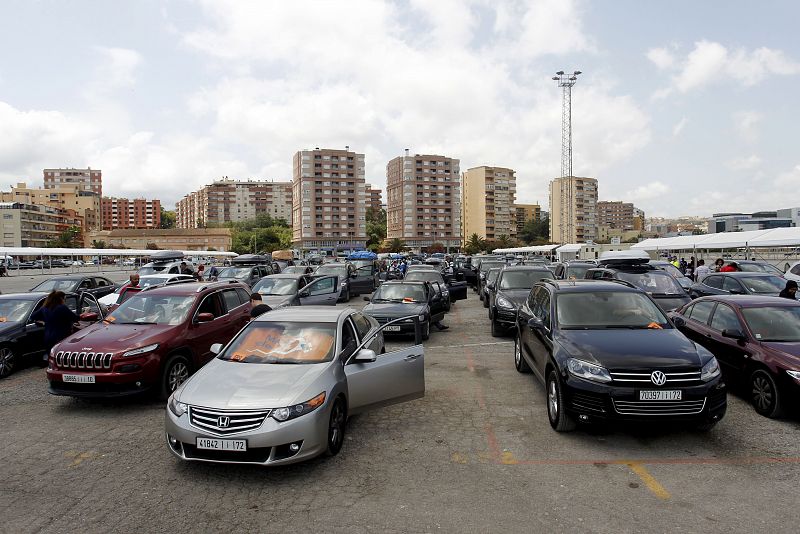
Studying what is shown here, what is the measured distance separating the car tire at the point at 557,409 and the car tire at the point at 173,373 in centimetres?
503

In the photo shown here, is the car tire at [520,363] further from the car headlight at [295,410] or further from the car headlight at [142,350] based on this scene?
the car headlight at [142,350]

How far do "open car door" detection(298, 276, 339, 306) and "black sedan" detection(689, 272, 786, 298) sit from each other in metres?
10.1

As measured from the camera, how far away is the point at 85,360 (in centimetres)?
675

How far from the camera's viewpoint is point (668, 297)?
39.8 feet

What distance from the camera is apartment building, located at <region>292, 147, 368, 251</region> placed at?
123 meters

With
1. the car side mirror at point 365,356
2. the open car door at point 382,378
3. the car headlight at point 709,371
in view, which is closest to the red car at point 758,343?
the car headlight at point 709,371

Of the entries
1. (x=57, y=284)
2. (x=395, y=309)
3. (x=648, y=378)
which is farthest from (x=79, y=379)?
(x=57, y=284)

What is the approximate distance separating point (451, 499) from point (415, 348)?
2.36m

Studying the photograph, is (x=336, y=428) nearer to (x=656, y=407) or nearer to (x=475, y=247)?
(x=656, y=407)

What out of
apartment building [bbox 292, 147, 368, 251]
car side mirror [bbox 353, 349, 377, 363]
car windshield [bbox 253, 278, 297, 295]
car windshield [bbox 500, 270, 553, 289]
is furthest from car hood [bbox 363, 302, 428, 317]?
apartment building [bbox 292, 147, 368, 251]

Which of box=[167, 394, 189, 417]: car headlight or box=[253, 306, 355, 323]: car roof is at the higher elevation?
box=[253, 306, 355, 323]: car roof

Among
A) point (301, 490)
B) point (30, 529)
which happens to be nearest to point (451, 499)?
point (301, 490)

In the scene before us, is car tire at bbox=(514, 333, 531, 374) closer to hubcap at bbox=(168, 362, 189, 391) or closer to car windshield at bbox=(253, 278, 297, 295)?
hubcap at bbox=(168, 362, 189, 391)

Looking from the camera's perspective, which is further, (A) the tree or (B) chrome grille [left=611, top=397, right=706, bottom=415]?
(A) the tree
